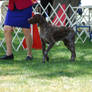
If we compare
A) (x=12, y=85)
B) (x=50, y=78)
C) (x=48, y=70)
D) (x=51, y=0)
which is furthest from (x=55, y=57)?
(x=51, y=0)

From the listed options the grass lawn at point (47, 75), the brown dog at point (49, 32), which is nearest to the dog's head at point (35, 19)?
the brown dog at point (49, 32)

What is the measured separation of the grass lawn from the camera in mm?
4617

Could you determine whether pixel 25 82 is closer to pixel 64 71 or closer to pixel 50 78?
pixel 50 78

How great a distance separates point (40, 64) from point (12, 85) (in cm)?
195

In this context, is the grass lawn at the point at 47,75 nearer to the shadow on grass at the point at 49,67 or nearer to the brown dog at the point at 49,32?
the shadow on grass at the point at 49,67

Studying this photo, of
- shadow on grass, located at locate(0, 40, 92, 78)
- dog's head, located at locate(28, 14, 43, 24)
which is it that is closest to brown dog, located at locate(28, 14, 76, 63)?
dog's head, located at locate(28, 14, 43, 24)

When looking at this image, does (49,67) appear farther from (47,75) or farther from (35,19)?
(35,19)

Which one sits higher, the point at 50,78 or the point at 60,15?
the point at 50,78

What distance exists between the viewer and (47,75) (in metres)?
5.54

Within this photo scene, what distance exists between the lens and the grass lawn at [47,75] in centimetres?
462

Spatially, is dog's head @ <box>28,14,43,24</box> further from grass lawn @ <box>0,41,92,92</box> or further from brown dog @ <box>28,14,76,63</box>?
grass lawn @ <box>0,41,92,92</box>

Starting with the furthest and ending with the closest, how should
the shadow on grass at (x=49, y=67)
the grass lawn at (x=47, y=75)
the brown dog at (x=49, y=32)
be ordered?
1. the brown dog at (x=49, y=32)
2. the shadow on grass at (x=49, y=67)
3. the grass lawn at (x=47, y=75)

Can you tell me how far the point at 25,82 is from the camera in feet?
16.3

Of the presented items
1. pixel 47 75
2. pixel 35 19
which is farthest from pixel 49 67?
pixel 35 19
